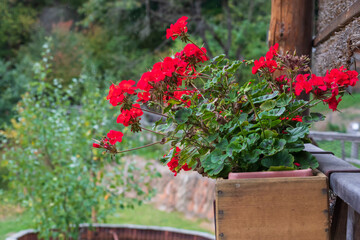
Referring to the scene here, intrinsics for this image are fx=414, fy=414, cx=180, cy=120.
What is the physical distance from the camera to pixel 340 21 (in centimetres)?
126

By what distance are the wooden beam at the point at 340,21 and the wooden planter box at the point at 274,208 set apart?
519 mm

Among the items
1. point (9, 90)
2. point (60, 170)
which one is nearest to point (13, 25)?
point (9, 90)

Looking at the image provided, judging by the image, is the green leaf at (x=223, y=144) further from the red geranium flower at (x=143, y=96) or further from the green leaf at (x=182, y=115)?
the red geranium flower at (x=143, y=96)

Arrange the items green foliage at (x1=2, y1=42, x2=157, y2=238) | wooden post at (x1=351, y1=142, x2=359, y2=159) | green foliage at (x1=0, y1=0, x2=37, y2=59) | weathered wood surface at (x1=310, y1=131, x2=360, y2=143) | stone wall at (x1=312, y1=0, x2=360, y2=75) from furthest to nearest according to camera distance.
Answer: green foliage at (x1=0, y1=0, x2=37, y2=59) < wooden post at (x1=351, y1=142, x2=359, y2=159) < green foliage at (x1=2, y1=42, x2=157, y2=238) < weathered wood surface at (x1=310, y1=131, x2=360, y2=143) < stone wall at (x1=312, y1=0, x2=360, y2=75)

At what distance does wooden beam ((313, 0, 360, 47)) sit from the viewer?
3.58ft

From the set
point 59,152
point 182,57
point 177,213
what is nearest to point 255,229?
point 182,57

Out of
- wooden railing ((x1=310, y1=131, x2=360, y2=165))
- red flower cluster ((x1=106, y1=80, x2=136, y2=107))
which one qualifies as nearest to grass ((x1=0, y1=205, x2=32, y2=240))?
wooden railing ((x1=310, y1=131, x2=360, y2=165))

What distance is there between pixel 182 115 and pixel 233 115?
13cm

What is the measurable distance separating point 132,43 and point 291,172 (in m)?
10.9

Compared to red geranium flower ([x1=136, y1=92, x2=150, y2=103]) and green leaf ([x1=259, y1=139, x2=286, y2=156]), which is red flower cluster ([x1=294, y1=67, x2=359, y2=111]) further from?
red geranium flower ([x1=136, y1=92, x2=150, y2=103])

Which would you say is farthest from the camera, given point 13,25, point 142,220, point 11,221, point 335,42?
point 13,25

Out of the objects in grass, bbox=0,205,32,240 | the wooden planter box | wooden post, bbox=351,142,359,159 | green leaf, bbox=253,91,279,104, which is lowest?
grass, bbox=0,205,32,240

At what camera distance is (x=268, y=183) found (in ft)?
2.69

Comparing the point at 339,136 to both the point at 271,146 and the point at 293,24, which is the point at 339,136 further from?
the point at 271,146
